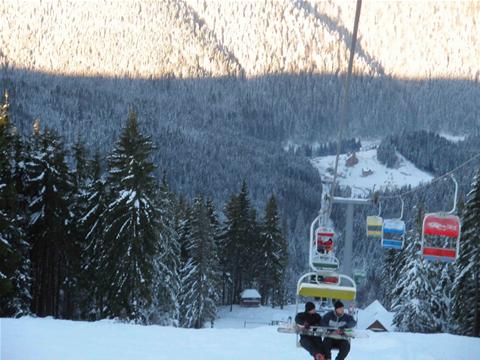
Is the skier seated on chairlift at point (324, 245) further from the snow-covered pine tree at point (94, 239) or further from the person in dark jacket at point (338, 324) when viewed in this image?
the snow-covered pine tree at point (94, 239)

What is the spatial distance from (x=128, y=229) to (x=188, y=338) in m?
13.3

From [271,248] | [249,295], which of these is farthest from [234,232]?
[249,295]

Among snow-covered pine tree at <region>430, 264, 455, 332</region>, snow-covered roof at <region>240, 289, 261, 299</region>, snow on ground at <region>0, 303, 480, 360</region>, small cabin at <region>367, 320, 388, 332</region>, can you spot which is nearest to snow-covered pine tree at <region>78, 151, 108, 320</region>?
snow on ground at <region>0, 303, 480, 360</region>

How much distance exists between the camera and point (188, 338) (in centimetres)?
1931

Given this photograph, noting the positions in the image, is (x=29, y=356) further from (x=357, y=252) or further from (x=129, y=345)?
(x=357, y=252)

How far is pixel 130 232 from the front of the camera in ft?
105

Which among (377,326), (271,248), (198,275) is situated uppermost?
(198,275)

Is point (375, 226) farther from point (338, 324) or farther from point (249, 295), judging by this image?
point (249, 295)

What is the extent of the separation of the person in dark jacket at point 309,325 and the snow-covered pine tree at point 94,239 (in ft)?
65.7

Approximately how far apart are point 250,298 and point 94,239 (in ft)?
129

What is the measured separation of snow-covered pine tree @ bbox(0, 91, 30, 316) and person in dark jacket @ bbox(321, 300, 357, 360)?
17.2m

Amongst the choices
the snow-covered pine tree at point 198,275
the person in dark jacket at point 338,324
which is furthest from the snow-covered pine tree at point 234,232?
the person in dark jacket at point 338,324

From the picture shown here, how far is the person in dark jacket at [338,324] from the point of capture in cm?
1388

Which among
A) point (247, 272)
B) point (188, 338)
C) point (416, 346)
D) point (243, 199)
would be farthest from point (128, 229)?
point (247, 272)
